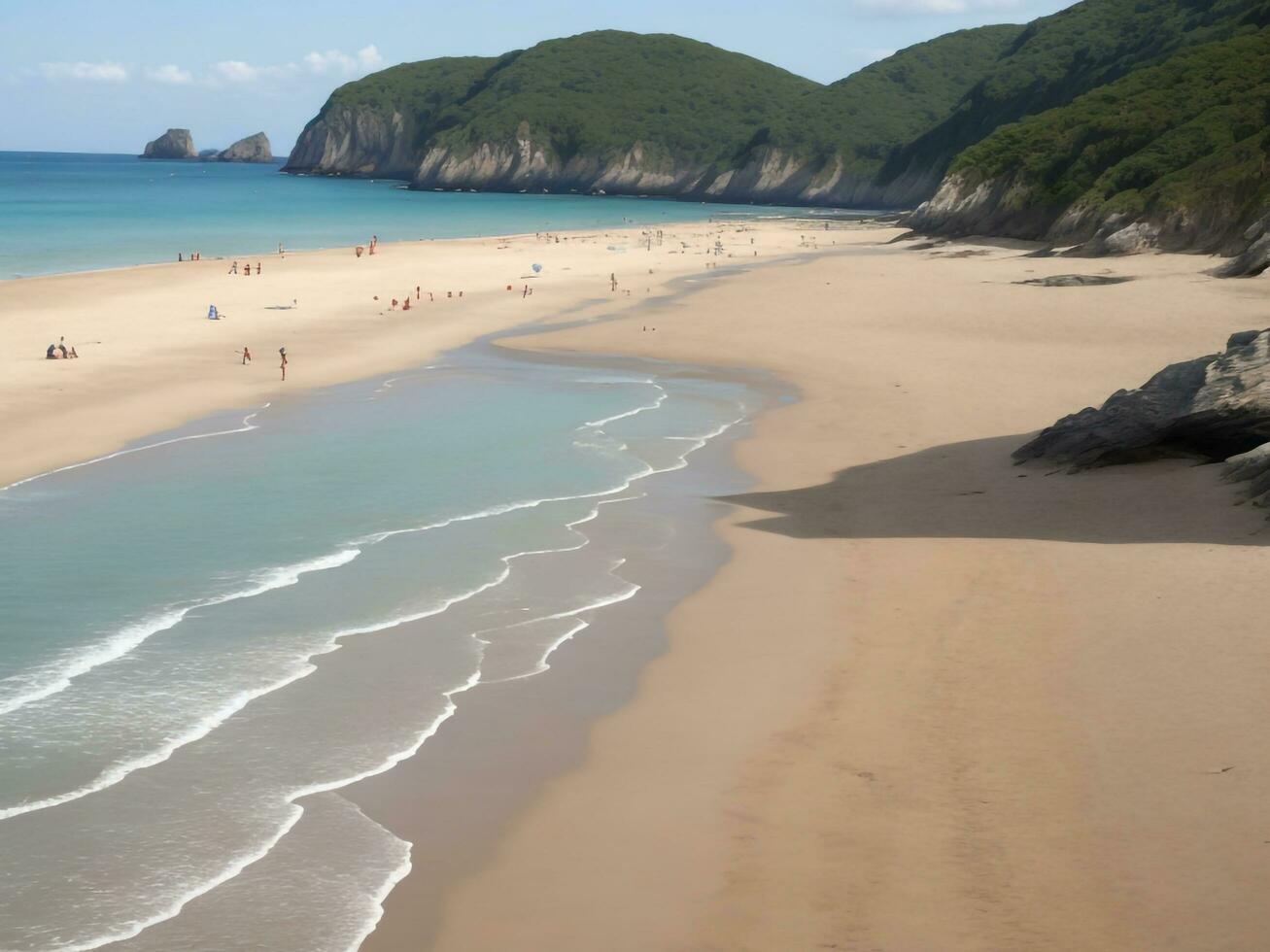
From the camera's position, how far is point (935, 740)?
1109cm

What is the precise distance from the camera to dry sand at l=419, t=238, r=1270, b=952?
27.6 feet

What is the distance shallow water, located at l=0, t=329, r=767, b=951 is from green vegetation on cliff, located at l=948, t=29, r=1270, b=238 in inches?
1516

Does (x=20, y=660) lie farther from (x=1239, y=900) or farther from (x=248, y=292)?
(x=248, y=292)

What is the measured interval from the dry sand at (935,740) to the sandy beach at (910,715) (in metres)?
0.03

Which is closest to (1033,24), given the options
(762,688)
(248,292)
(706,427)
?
(248,292)

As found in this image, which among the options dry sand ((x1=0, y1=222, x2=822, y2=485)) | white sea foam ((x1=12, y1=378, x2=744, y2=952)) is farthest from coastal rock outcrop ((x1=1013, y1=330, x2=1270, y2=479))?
dry sand ((x1=0, y1=222, x2=822, y2=485))

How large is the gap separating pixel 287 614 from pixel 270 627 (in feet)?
1.56

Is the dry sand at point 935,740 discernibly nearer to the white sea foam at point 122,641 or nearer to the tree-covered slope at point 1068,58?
the white sea foam at point 122,641

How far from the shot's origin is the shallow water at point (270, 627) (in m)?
9.22

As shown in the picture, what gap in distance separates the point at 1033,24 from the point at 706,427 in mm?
164656

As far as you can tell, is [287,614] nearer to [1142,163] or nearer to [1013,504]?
[1013,504]

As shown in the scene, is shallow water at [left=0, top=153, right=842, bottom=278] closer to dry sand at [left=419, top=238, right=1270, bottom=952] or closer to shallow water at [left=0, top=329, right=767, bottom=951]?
shallow water at [left=0, top=329, right=767, bottom=951]

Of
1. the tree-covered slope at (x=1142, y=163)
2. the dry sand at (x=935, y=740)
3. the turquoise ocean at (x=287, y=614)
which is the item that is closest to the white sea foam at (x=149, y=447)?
the turquoise ocean at (x=287, y=614)

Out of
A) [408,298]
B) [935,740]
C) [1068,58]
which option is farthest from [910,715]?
[1068,58]
